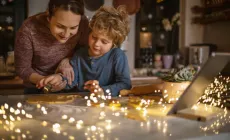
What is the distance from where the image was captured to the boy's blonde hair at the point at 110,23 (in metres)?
1.53

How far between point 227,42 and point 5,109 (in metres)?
2.27

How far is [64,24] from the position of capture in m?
1.54

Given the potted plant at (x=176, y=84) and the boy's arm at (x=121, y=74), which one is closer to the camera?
the potted plant at (x=176, y=84)

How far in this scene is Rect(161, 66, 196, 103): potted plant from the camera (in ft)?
3.90

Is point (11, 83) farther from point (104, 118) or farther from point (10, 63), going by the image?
point (104, 118)

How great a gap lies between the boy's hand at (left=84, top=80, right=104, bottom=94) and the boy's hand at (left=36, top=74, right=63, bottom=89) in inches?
5.7

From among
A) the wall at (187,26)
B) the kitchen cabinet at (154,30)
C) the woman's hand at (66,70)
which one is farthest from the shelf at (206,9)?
the woman's hand at (66,70)

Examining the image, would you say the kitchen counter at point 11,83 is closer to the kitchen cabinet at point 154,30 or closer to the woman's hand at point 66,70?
the woman's hand at point 66,70

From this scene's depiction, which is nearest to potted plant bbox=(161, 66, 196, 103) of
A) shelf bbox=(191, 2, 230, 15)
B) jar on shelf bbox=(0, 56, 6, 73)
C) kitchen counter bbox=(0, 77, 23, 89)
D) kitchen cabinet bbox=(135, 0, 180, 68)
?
kitchen counter bbox=(0, 77, 23, 89)

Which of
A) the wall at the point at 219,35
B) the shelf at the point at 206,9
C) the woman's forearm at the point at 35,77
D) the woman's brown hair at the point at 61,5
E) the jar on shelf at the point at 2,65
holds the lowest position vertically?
the woman's forearm at the point at 35,77

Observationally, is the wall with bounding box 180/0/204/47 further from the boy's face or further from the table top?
the table top

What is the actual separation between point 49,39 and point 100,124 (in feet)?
2.64

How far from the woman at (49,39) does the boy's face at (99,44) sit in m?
0.05

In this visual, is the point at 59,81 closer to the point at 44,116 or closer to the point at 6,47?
the point at 6,47
